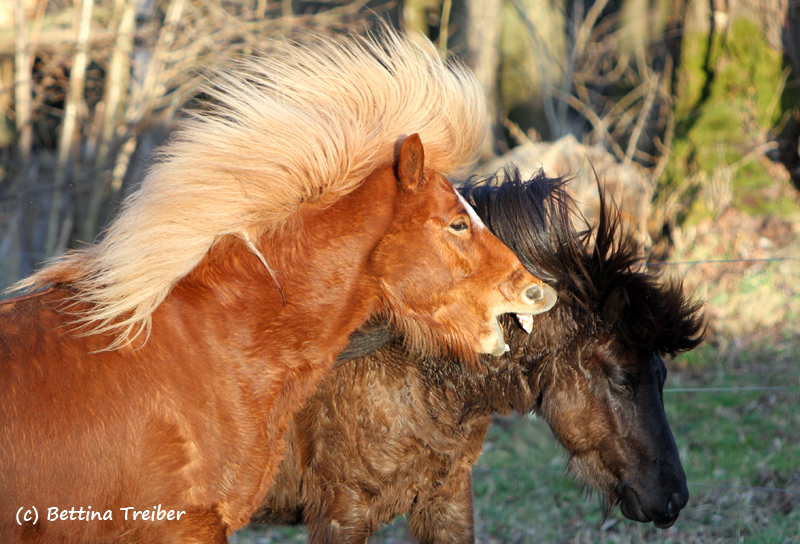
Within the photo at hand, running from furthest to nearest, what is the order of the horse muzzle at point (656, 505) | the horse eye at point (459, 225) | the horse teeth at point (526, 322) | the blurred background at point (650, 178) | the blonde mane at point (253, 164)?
the blurred background at point (650, 178)
the horse muzzle at point (656, 505)
the horse teeth at point (526, 322)
the horse eye at point (459, 225)
the blonde mane at point (253, 164)

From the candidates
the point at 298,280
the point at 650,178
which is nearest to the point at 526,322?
the point at 298,280

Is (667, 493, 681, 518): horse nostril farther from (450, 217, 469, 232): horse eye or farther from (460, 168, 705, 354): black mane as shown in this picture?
(450, 217, 469, 232): horse eye

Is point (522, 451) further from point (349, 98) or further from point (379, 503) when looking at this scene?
point (349, 98)

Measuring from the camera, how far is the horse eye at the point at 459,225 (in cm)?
273

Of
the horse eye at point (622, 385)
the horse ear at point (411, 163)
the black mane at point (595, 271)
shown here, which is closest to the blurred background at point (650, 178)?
the black mane at point (595, 271)

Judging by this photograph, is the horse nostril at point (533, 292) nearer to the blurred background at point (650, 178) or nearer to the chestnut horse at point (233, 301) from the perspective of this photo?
the chestnut horse at point (233, 301)

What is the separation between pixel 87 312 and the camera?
7.92 feet

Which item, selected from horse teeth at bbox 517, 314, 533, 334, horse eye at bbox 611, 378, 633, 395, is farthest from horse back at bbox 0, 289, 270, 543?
horse eye at bbox 611, 378, 633, 395

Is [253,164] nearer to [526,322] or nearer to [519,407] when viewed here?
[526,322]

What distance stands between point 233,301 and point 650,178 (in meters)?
8.29

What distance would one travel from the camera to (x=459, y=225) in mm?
2744

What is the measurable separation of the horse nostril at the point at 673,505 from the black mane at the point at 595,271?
0.71 m

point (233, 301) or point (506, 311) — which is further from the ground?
point (233, 301)

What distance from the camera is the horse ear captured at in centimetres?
259
